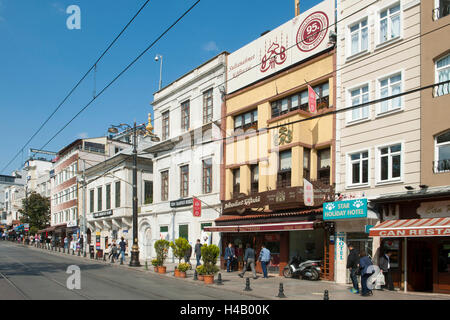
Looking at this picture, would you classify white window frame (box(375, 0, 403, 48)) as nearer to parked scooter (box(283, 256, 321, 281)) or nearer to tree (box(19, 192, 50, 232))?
parked scooter (box(283, 256, 321, 281))

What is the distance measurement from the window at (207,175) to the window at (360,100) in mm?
11359

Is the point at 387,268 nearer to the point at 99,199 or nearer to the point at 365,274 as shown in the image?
the point at 365,274

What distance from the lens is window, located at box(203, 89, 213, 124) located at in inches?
1143

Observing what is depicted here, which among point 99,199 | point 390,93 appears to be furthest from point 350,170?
point 99,199

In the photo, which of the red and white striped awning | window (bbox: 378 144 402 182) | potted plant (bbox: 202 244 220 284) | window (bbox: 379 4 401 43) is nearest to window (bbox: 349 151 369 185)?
window (bbox: 378 144 402 182)

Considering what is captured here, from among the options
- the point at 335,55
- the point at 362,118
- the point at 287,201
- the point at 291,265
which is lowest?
the point at 291,265

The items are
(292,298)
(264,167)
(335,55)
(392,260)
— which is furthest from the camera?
(264,167)

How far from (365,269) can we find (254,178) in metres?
10.8

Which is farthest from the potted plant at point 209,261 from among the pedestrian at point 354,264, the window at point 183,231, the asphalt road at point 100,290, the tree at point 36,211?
the tree at point 36,211

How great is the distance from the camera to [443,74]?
16125mm

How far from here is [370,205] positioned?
17.9 meters

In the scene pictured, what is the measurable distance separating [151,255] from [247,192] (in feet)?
48.2
